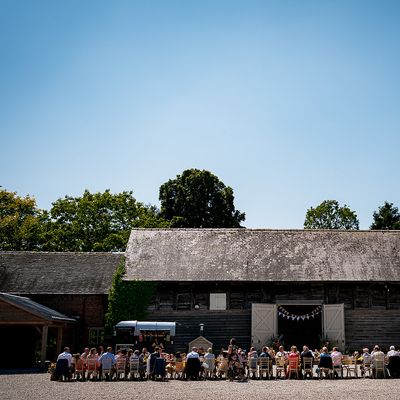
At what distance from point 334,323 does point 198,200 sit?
27018mm

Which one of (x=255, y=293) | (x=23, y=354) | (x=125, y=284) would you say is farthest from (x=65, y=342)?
(x=255, y=293)

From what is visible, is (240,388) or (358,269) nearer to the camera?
(240,388)

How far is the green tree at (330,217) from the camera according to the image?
207ft

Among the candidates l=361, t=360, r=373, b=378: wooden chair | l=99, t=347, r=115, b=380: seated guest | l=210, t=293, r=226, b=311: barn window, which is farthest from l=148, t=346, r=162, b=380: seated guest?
l=361, t=360, r=373, b=378: wooden chair

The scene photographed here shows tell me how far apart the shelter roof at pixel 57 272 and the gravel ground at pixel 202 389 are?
8838 millimetres

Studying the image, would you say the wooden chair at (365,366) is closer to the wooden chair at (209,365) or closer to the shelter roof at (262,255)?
the wooden chair at (209,365)

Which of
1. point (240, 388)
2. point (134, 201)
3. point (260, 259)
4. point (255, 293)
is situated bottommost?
point (240, 388)

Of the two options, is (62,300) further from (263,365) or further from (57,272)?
(263,365)

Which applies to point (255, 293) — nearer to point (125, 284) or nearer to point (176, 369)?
point (125, 284)

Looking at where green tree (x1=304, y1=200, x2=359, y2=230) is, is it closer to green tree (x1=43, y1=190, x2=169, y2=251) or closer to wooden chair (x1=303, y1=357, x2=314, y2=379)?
green tree (x1=43, y1=190, x2=169, y2=251)

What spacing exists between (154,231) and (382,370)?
1527 centimetres

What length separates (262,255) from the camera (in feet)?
93.2

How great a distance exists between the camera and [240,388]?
54.0 feet

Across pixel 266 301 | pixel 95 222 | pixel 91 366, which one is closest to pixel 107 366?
pixel 91 366
